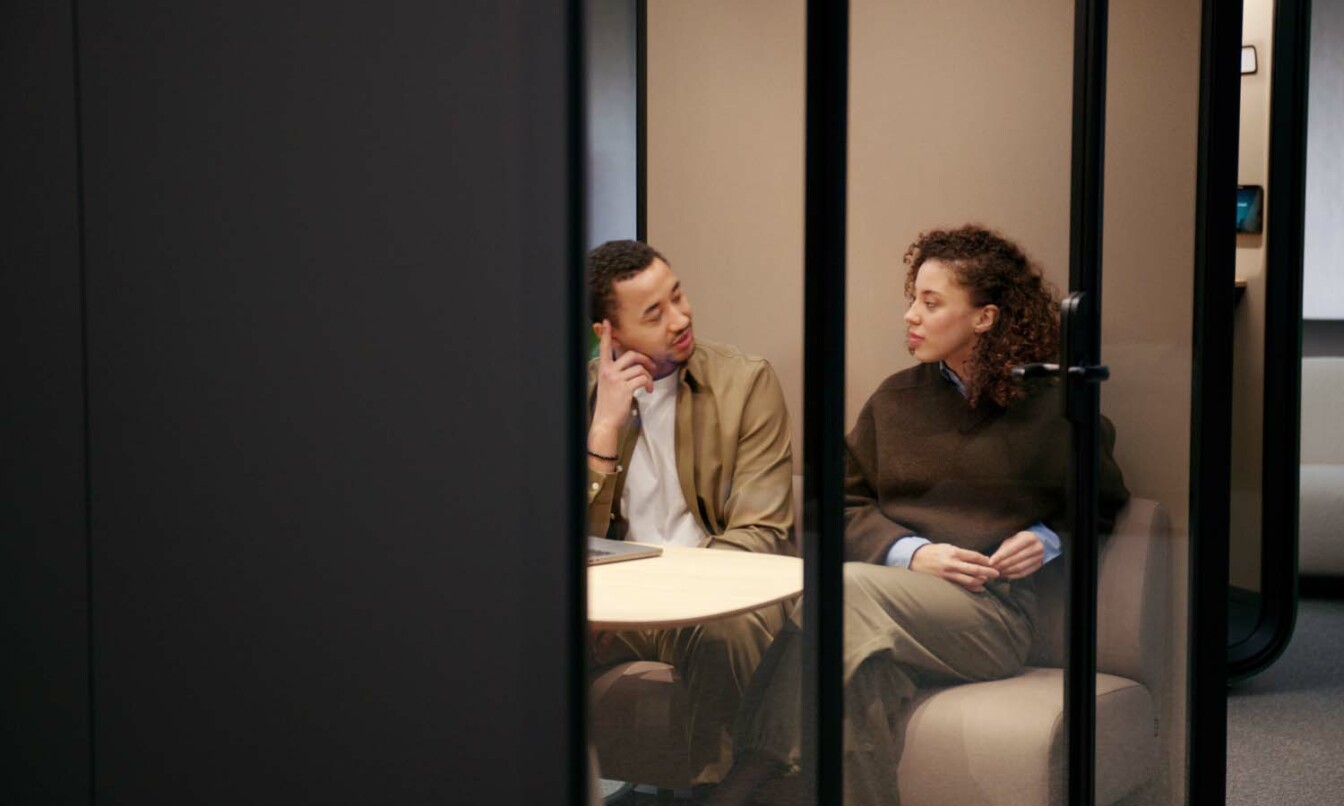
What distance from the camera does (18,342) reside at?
141 centimetres

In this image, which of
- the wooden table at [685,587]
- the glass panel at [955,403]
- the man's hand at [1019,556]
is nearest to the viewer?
the wooden table at [685,587]

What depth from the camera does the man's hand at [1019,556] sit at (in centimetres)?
184

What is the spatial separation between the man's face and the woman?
1.02 feet

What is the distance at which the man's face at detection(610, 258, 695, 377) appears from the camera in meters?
1.27

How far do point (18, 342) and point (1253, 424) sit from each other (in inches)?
131

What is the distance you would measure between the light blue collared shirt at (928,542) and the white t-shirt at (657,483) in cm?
38

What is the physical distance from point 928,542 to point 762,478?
0.39 m

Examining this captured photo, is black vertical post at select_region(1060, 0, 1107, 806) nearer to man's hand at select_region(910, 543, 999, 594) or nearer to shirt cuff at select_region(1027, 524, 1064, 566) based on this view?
shirt cuff at select_region(1027, 524, 1064, 566)

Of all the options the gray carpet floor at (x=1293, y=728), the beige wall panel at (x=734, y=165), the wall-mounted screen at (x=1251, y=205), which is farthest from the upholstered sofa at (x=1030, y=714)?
the wall-mounted screen at (x=1251, y=205)

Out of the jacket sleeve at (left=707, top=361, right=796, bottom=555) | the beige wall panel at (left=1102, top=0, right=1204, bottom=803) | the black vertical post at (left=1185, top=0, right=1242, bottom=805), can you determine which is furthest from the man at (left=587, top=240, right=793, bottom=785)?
the black vertical post at (left=1185, top=0, right=1242, bottom=805)

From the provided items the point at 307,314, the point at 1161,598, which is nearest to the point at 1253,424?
the point at 1161,598

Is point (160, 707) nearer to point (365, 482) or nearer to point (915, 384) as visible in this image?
point (365, 482)

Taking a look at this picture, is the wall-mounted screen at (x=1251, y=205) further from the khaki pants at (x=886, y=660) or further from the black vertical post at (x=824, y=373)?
the black vertical post at (x=824, y=373)

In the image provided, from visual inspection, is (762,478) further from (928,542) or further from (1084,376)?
(1084,376)
